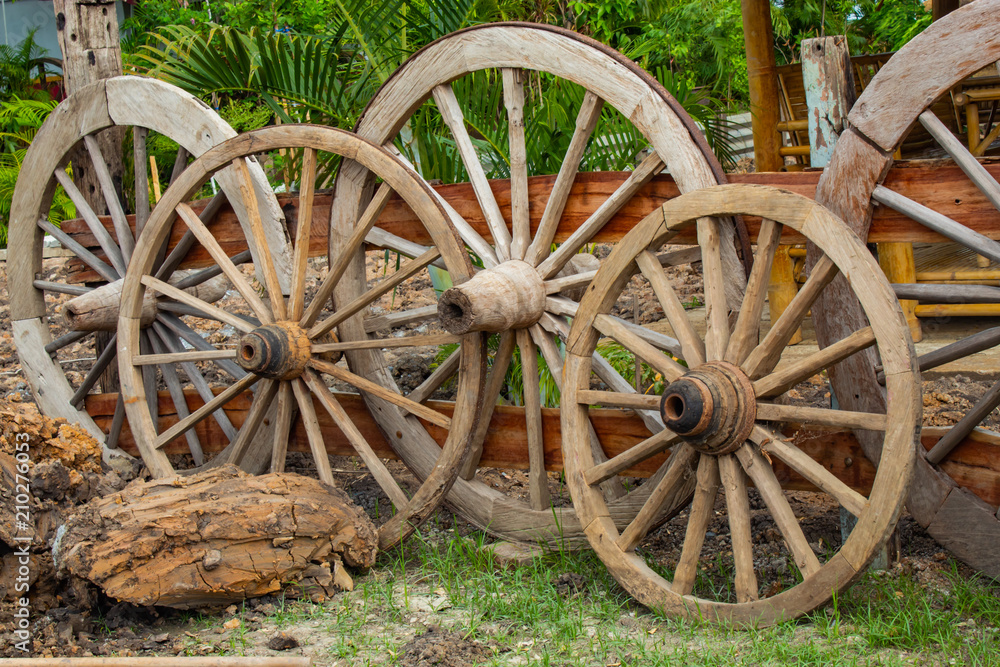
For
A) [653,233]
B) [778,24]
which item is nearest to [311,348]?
[653,233]

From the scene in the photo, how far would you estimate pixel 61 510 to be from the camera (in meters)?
3.11

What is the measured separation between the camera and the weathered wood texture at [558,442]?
2746mm

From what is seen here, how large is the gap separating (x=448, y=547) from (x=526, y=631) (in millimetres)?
674

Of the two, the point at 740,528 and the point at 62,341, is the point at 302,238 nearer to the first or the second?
the point at 62,341

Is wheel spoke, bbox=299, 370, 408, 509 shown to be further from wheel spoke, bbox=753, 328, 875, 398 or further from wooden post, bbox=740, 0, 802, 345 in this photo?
wooden post, bbox=740, 0, 802, 345

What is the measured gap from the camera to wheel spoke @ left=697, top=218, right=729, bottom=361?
8.74 feet

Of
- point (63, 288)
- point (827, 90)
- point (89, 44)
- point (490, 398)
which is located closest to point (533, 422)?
point (490, 398)

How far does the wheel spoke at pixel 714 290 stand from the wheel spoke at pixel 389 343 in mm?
902

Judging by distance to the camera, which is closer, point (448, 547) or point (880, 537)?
point (880, 537)

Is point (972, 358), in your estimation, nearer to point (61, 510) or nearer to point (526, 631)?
point (526, 631)

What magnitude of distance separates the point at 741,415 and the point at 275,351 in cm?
178

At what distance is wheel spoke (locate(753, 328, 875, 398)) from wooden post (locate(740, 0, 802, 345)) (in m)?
2.17

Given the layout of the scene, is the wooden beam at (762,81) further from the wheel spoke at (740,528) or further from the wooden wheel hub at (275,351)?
the wooden wheel hub at (275,351)

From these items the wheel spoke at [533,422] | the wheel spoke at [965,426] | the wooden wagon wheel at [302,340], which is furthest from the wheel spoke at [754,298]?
the wooden wagon wheel at [302,340]
